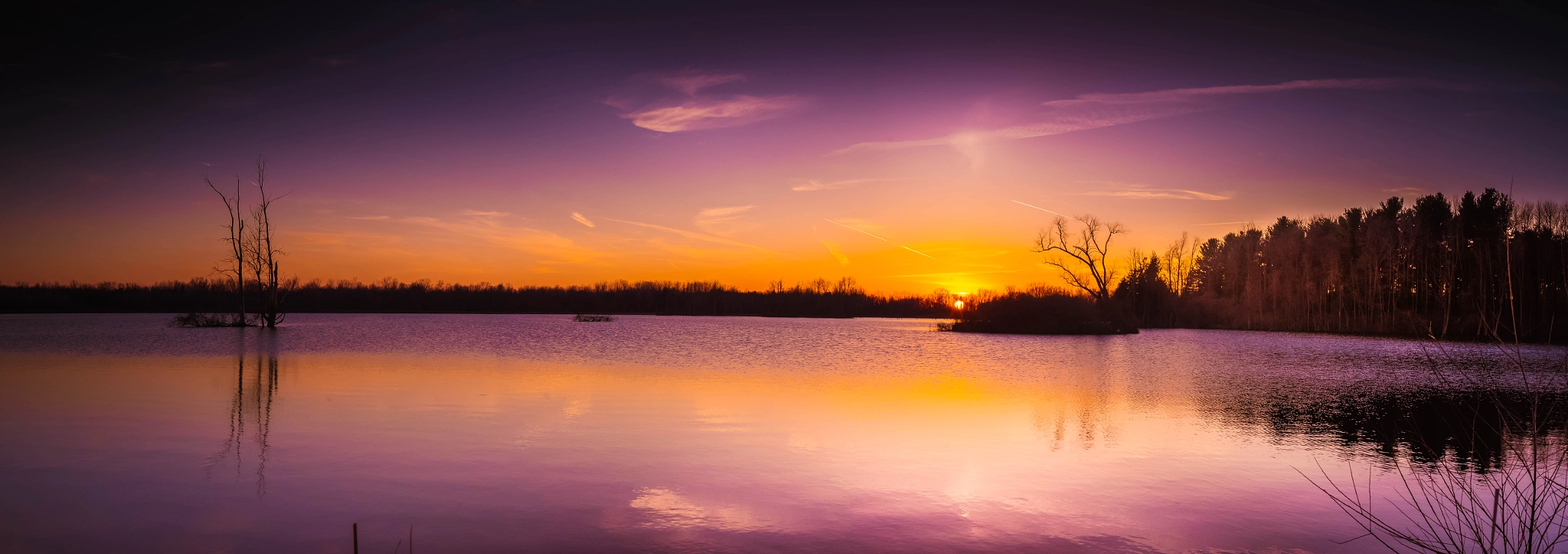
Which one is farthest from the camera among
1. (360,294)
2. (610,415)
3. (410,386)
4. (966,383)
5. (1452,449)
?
(360,294)

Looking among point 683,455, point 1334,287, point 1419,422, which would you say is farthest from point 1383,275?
point 683,455

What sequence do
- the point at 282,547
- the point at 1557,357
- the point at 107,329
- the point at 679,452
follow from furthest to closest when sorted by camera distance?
the point at 107,329 < the point at 1557,357 < the point at 679,452 < the point at 282,547

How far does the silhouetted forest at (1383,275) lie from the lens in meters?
51.4

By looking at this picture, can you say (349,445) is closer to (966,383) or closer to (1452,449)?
(966,383)

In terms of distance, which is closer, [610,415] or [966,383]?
[610,415]

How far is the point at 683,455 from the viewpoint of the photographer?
385 inches

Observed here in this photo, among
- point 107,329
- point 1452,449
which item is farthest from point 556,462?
point 107,329

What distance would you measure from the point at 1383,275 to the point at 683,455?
69577 millimetres

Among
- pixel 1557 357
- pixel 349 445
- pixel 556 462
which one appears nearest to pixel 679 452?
pixel 556 462

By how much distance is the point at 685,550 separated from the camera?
6160 mm

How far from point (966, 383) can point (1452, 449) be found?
9298 millimetres

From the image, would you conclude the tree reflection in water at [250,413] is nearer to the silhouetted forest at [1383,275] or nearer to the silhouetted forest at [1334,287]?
the silhouetted forest at [1334,287]

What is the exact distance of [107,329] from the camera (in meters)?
41.7

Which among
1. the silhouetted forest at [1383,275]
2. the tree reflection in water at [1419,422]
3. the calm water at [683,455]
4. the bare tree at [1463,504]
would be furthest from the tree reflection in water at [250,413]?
the silhouetted forest at [1383,275]
